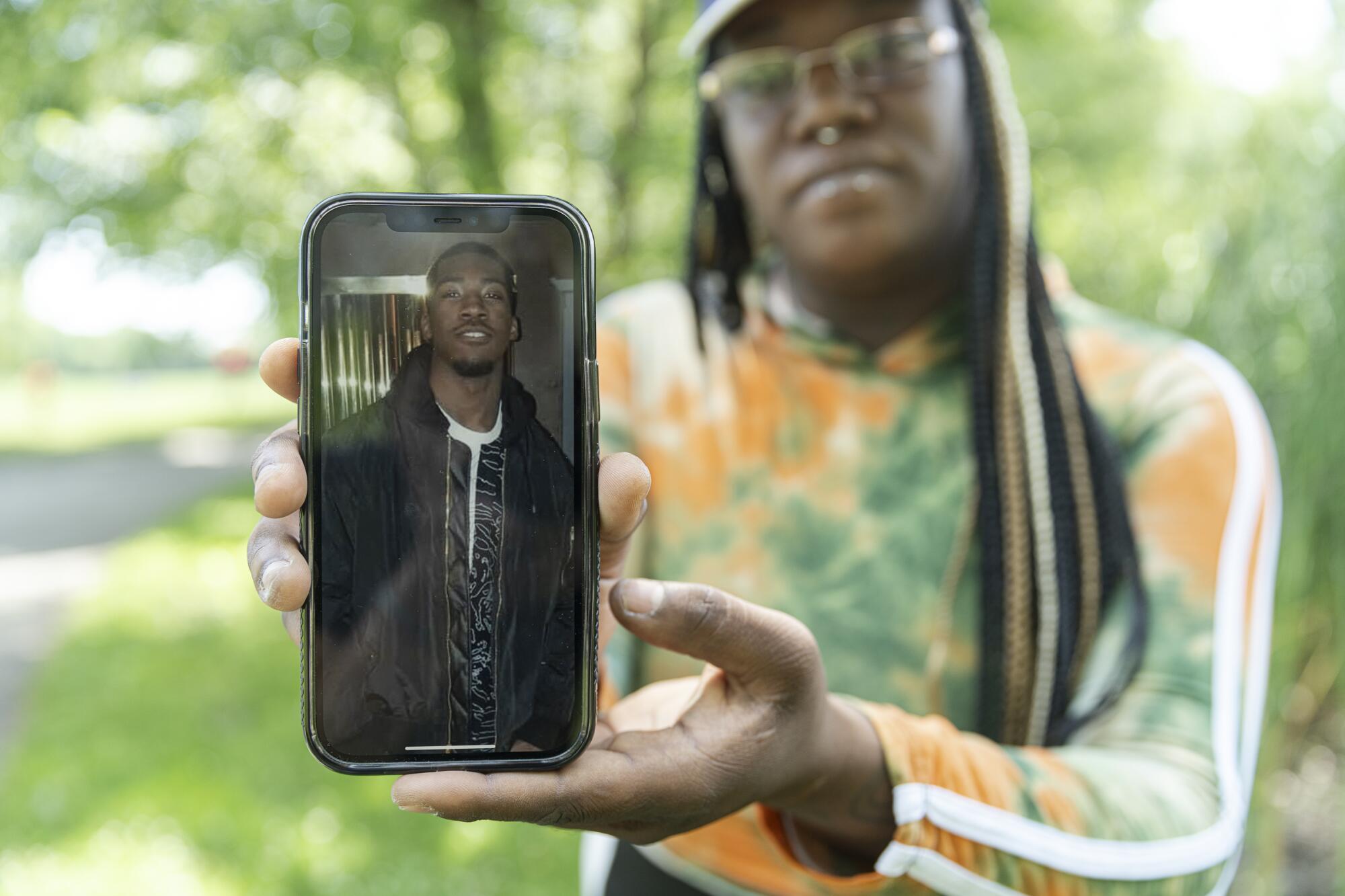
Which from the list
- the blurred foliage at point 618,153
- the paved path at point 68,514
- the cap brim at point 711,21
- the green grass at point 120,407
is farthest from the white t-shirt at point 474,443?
the green grass at point 120,407

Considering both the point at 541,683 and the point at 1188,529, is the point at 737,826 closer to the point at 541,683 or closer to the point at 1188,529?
the point at 541,683

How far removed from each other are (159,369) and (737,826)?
116 ft

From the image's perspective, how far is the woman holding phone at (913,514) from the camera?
1.21m

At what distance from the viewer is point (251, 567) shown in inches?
40.5

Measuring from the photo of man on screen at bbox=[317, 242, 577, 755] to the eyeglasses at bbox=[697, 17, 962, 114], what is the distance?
2.43 ft

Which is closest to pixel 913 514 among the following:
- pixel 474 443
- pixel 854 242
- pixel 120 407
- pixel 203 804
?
pixel 854 242

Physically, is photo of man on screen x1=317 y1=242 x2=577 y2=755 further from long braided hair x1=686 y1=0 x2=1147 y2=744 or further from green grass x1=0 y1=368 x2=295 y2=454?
green grass x1=0 y1=368 x2=295 y2=454

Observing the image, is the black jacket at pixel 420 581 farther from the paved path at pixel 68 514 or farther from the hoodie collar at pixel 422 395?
the paved path at pixel 68 514

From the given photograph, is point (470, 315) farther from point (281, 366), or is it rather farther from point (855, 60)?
point (855, 60)

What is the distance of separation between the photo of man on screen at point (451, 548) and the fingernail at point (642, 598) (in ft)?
0.30

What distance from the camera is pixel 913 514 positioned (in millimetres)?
1701

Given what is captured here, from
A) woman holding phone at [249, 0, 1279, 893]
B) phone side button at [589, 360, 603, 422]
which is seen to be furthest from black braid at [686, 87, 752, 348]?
phone side button at [589, 360, 603, 422]

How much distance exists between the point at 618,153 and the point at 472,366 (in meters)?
4.89

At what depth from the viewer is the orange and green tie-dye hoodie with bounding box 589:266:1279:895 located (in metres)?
1.25
